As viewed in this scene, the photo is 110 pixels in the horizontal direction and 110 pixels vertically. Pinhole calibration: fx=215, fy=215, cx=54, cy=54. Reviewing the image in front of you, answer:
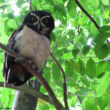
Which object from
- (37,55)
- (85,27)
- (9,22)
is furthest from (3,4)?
(85,27)

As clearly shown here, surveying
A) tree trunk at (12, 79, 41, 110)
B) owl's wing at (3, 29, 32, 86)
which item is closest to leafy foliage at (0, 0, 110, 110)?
tree trunk at (12, 79, 41, 110)

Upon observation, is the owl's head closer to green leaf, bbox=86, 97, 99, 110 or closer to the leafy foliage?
the leafy foliage

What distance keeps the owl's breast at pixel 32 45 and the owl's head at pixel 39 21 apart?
109 mm

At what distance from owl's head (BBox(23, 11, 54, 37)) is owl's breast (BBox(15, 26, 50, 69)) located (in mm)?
109

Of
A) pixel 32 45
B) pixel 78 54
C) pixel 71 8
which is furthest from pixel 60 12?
pixel 78 54

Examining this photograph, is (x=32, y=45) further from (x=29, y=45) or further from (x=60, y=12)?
(x=60, y=12)

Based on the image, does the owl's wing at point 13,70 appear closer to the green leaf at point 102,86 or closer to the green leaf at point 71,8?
the green leaf at point 71,8

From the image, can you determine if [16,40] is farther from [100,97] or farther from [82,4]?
[100,97]

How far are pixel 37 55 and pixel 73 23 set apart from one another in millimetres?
1020

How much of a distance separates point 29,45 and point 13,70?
326 mm

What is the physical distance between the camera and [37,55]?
7.10 ft

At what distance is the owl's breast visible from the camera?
2.10m

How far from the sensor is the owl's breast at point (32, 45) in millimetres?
2096

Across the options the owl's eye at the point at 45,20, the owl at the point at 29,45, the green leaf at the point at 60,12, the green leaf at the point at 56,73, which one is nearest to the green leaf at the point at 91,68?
the green leaf at the point at 56,73
